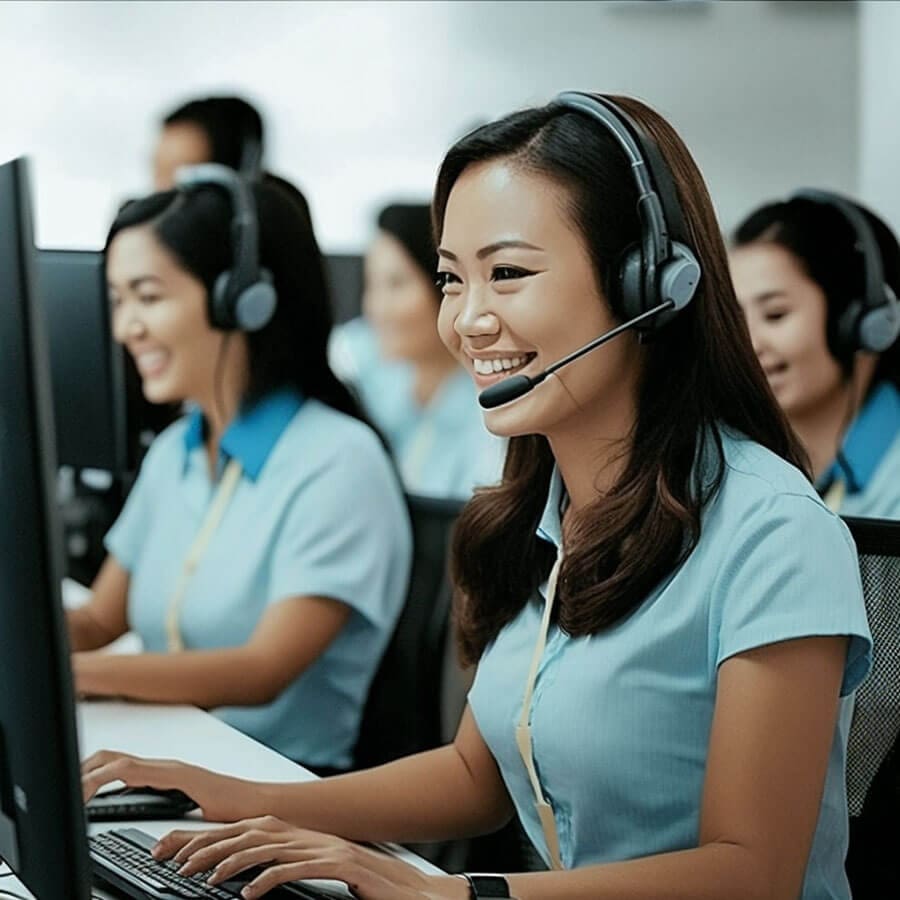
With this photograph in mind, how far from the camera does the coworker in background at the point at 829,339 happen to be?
2.24 m

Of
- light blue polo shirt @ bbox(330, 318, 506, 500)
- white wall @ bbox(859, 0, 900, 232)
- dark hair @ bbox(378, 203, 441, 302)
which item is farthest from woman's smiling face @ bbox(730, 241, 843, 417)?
dark hair @ bbox(378, 203, 441, 302)

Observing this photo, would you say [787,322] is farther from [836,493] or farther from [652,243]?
[652,243]

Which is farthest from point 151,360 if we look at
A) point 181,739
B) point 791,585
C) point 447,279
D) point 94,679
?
point 791,585

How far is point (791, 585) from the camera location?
3.81ft

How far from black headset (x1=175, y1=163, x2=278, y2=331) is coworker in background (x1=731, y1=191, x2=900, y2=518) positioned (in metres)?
0.66

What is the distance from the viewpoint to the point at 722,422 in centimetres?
129

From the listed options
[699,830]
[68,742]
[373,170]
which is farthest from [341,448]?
[373,170]

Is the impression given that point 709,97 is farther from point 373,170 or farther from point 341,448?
point 341,448

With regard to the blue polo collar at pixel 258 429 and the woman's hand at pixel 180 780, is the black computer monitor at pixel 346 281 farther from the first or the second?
the woman's hand at pixel 180 780

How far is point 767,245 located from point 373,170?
2.71 metres

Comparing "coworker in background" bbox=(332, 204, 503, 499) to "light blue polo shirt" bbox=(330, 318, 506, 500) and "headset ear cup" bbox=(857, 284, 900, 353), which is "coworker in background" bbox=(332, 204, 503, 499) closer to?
"light blue polo shirt" bbox=(330, 318, 506, 500)

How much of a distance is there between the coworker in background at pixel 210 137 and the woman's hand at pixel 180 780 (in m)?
2.22

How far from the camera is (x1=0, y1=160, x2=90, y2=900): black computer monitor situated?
32.9 inches

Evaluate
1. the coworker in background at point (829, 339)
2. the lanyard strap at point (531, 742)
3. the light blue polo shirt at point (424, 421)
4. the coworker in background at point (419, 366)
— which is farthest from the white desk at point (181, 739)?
the coworker in background at point (419, 366)
